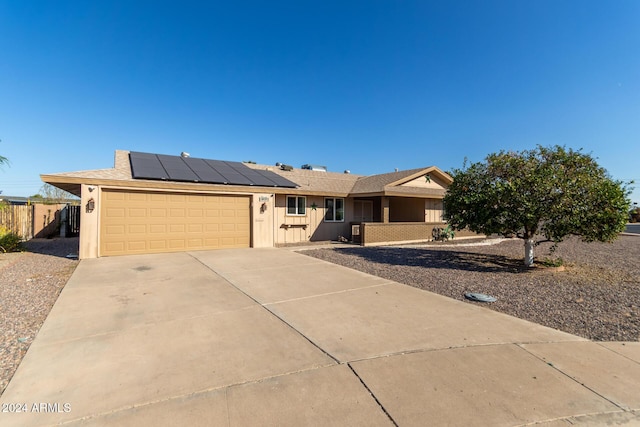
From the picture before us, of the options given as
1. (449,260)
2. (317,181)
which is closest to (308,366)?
(449,260)

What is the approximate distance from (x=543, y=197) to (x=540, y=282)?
2.43 meters

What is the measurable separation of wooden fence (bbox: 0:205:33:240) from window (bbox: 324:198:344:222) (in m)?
15.4

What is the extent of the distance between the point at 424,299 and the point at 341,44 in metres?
13.8

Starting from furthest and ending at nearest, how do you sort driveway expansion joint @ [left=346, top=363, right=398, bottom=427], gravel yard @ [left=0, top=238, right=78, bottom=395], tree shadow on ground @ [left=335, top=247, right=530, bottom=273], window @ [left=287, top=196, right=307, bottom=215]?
window @ [left=287, top=196, right=307, bottom=215]
tree shadow on ground @ [left=335, top=247, right=530, bottom=273]
gravel yard @ [left=0, top=238, right=78, bottom=395]
driveway expansion joint @ [left=346, top=363, right=398, bottom=427]

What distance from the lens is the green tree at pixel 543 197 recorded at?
7414 mm

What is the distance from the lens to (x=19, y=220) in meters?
14.7

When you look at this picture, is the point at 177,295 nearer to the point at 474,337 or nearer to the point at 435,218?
the point at 474,337

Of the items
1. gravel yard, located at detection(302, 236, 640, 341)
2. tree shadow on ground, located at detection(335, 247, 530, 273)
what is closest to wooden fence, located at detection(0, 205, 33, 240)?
gravel yard, located at detection(302, 236, 640, 341)

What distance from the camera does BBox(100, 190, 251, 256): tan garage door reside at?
988cm

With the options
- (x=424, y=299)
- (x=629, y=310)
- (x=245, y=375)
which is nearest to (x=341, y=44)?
(x=424, y=299)

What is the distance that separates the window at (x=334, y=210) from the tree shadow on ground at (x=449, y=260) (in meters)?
4.28

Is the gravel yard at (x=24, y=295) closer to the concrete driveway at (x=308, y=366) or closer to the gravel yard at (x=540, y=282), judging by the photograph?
the concrete driveway at (x=308, y=366)

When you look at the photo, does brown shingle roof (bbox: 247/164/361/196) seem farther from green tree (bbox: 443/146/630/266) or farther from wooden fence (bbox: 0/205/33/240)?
wooden fence (bbox: 0/205/33/240)

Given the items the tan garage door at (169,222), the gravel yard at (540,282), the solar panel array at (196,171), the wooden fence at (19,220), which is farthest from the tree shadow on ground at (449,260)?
the wooden fence at (19,220)
